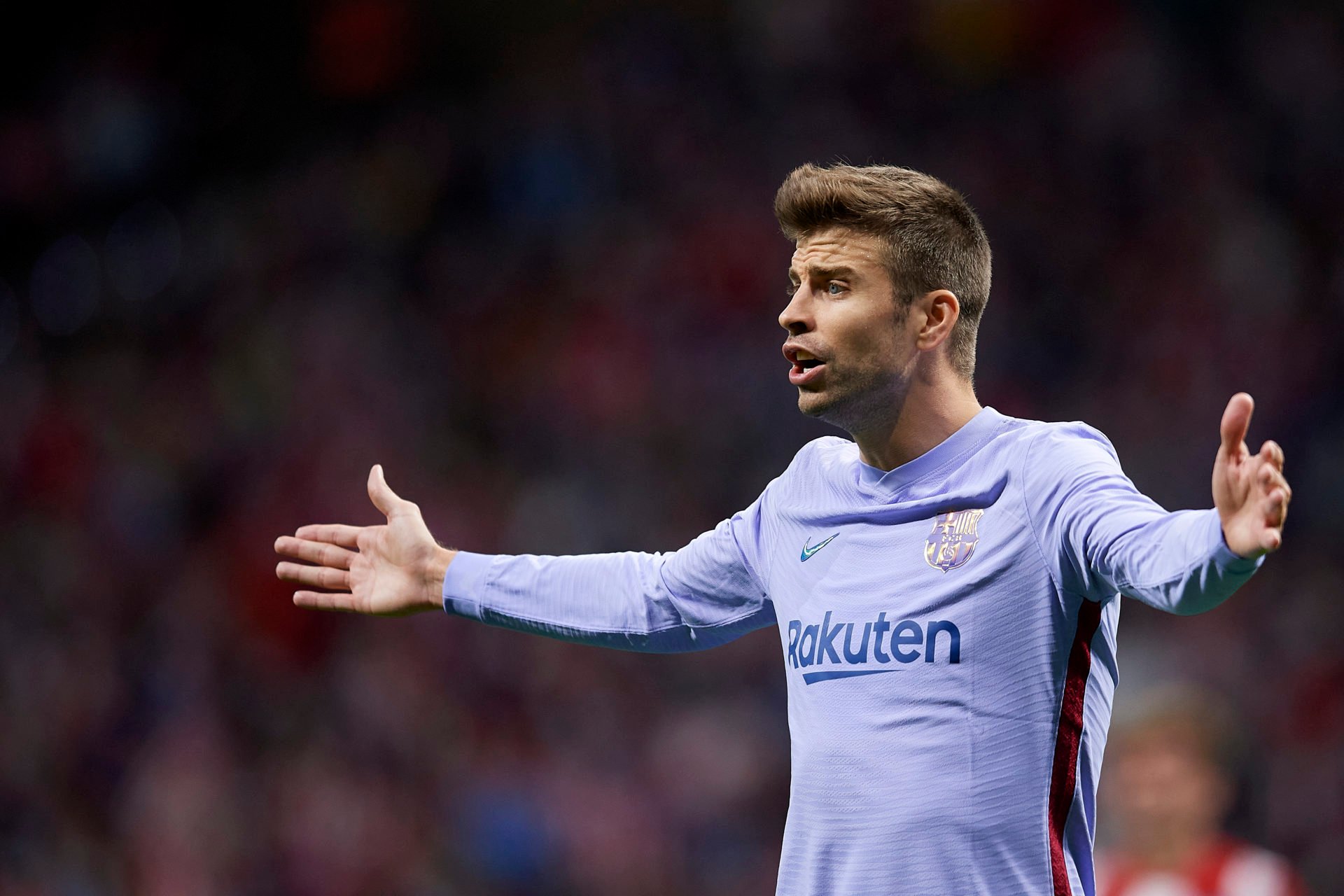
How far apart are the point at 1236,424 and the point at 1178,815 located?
8.41 ft

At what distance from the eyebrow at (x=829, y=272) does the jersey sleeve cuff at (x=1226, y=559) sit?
95cm

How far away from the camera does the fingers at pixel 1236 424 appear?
207 centimetres

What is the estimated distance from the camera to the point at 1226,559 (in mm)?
2104

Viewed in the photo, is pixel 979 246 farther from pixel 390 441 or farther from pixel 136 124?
pixel 136 124

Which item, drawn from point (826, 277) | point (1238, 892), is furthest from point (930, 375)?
point (1238, 892)

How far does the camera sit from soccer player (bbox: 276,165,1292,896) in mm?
2514

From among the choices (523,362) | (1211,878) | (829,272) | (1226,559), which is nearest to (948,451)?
(829,272)

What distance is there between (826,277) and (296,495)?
23.7ft

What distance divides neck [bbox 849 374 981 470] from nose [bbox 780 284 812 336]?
229mm

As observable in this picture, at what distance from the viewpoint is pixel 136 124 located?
11.8 metres

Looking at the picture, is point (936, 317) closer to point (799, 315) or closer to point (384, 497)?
point (799, 315)

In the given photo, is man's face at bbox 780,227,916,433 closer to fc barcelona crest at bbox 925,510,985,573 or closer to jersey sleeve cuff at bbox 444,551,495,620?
fc barcelona crest at bbox 925,510,985,573

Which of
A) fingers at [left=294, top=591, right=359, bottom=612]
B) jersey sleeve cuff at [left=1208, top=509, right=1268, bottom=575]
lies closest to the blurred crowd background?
fingers at [left=294, top=591, right=359, bottom=612]

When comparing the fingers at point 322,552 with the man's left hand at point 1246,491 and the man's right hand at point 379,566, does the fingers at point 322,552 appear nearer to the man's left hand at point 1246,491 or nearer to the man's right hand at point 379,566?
the man's right hand at point 379,566
